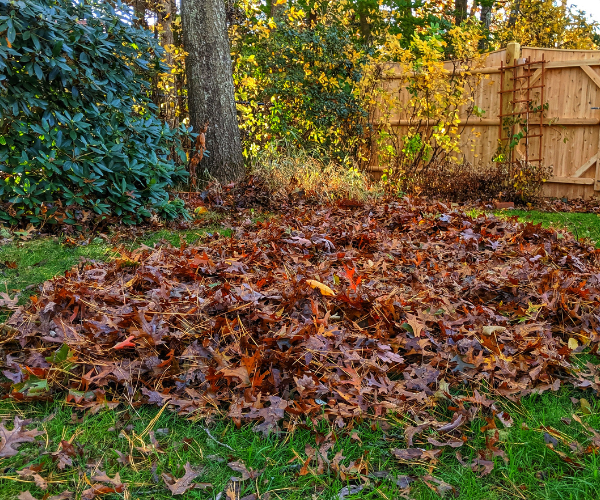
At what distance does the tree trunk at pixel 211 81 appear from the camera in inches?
254

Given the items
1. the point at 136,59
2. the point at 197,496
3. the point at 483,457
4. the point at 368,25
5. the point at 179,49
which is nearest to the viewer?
the point at 197,496

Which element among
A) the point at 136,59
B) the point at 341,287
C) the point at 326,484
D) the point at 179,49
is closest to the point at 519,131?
the point at 179,49

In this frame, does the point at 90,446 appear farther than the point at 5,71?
No

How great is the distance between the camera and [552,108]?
8.84 metres

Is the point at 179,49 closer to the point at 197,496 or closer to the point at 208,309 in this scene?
the point at 208,309

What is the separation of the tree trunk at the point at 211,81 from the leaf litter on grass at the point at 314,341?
3.47m

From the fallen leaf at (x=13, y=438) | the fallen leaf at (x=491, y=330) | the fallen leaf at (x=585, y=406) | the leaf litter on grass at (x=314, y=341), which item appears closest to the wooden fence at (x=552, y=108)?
the leaf litter on grass at (x=314, y=341)

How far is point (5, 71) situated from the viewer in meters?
4.14

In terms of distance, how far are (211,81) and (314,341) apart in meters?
5.28

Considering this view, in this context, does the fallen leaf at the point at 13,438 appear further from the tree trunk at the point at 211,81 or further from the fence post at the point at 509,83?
the fence post at the point at 509,83

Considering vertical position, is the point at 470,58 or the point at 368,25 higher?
the point at 368,25

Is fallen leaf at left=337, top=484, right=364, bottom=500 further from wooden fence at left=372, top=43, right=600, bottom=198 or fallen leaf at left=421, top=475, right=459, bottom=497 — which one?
wooden fence at left=372, top=43, right=600, bottom=198

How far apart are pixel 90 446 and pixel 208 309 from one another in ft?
2.95

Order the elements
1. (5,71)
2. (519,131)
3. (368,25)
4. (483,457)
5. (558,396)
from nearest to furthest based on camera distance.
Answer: (483,457) < (558,396) < (5,71) < (519,131) < (368,25)
